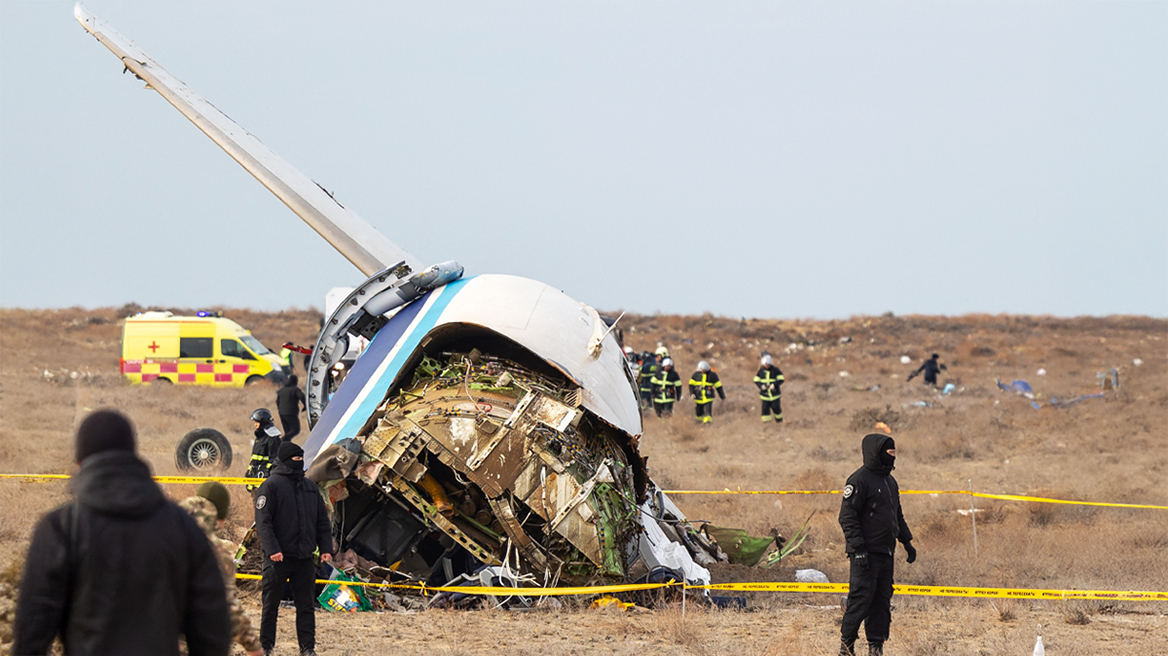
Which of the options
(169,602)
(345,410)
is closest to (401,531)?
(345,410)

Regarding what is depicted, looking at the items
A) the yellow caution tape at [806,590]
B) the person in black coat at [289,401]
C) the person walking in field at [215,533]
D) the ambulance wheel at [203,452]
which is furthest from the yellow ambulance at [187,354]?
the person walking in field at [215,533]

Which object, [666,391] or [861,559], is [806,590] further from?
[666,391]

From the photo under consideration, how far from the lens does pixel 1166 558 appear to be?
461 inches

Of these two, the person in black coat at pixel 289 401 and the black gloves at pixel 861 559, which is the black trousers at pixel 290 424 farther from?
the black gloves at pixel 861 559

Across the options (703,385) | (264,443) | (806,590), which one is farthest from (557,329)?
(703,385)

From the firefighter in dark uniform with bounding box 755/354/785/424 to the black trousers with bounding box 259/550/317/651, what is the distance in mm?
17961

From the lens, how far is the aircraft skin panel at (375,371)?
9547mm

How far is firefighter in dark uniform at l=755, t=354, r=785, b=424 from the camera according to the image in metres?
24.3

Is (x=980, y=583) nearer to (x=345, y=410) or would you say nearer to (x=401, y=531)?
(x=401, y=531)

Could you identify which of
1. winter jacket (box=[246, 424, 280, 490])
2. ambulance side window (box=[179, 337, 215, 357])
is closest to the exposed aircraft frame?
winter jacket (box=[246, 424, 280, 490])

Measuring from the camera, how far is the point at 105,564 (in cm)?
326

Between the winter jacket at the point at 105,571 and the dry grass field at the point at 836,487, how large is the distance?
281cm

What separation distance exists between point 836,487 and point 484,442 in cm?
911

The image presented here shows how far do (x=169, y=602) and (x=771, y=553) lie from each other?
981 centimetres
